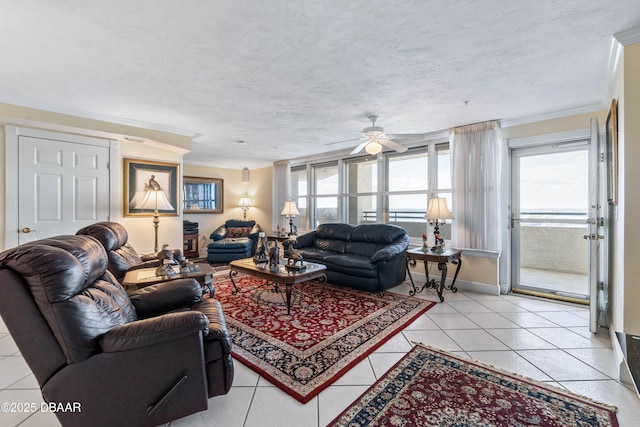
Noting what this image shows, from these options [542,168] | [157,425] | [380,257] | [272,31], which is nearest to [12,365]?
[157,425]

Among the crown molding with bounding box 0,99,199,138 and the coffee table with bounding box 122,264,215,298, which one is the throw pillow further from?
the coffee table with bounding box 122,264,215,298

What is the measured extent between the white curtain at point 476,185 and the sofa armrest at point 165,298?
12.3 feet

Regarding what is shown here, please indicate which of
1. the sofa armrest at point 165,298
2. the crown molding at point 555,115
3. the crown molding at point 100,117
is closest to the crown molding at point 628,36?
the crown molding at point 555,115

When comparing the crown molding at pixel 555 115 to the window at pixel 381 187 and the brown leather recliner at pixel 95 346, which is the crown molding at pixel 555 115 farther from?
the brown leather recliner at pixel 95 346

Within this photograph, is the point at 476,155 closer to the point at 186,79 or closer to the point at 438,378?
the point at 438,378

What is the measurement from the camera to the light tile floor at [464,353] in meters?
1.64

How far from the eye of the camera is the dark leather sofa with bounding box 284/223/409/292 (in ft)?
12.7

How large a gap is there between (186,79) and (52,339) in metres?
2.33

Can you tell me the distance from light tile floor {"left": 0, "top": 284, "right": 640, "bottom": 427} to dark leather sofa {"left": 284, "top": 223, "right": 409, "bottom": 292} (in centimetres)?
83

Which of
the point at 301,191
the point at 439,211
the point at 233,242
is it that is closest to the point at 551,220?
the point at 439,211

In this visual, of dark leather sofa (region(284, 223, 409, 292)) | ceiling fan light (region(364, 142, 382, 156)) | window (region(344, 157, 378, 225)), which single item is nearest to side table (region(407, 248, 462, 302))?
dark leather sofa (region(284, 223, 409, 292))

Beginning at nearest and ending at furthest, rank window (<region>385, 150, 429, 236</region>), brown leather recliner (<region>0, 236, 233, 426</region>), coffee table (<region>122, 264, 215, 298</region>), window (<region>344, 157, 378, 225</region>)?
brown leather recliner (<region>0, 236, 233, 426</region>) → coffee table (<region>122, 264, 215, 298</region>) → window (<region>385, 150, 429, 236</region>) → window (<region>344, 157, 378, 225</region>)

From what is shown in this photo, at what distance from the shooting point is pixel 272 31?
1.98 m

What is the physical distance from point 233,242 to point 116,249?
3.18m
